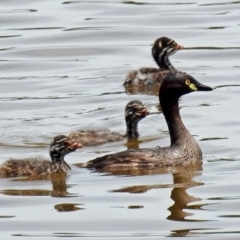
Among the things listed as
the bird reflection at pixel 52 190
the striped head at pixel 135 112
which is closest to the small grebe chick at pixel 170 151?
the bird reflection at pixel 52 190

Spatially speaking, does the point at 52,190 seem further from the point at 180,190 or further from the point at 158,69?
the point at 158,69

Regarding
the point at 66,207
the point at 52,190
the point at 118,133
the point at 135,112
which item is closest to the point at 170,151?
the point at 52,190

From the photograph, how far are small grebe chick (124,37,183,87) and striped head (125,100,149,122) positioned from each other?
296cm

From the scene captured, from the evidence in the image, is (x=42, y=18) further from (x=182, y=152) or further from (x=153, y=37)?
(x=182, y=152)

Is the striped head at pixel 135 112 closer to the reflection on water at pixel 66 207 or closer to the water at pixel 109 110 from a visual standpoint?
the water at pixel 109 110

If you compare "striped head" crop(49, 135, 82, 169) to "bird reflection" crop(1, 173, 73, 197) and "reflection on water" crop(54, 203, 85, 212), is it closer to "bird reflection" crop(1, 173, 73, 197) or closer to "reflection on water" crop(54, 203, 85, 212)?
"bird reflection" crop(1, 173, 73, 197)

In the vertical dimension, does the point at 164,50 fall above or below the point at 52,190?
above

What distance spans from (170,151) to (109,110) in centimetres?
352

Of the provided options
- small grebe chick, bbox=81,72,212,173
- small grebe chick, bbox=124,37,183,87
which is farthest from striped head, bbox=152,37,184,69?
small grebe chick, bbox=81,72,212,173

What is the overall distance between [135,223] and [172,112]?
145 inches

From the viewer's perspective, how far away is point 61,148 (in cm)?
1430

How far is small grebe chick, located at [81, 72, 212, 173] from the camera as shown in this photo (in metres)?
14.2

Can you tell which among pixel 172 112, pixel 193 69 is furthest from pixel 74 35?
A: pixel 172 112

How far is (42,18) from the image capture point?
85.1 ft
